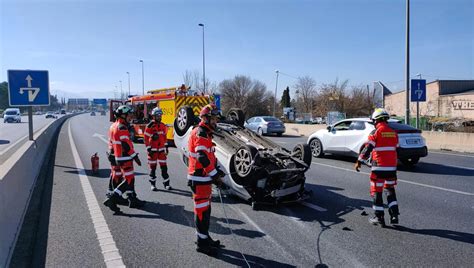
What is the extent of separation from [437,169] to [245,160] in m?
6.92

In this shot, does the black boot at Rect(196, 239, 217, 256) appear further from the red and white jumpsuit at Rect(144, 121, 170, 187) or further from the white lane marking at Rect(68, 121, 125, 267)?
the red and white jumpsuit at Rect(144, 121, 170, 187)

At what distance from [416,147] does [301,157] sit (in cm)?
502

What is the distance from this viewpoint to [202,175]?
15.9ft

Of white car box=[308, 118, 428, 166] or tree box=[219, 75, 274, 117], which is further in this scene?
tree box=[219, 75, 274, 117]

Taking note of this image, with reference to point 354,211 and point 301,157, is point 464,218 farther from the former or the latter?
point 301,157

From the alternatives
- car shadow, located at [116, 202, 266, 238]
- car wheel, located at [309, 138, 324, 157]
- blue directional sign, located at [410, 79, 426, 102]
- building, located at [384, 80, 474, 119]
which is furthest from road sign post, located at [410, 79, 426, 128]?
building, located at [384, 80, 474, 119]

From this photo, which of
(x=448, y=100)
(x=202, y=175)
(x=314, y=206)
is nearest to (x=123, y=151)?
(x=202, y=175)

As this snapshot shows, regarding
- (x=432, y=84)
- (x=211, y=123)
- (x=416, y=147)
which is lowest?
(x=416, y=147)

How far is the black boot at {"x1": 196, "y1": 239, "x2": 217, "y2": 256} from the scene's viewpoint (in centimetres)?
462

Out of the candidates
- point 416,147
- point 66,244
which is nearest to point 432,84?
point 416,147

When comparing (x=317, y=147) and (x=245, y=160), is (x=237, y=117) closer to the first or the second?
(x=245, y=160)

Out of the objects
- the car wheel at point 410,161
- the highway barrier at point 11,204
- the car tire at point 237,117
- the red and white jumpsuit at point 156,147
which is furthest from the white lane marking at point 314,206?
the car wheel at point 410,161

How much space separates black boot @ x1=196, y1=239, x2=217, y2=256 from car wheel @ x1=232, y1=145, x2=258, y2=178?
2010mm

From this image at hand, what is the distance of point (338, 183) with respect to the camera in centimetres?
880
